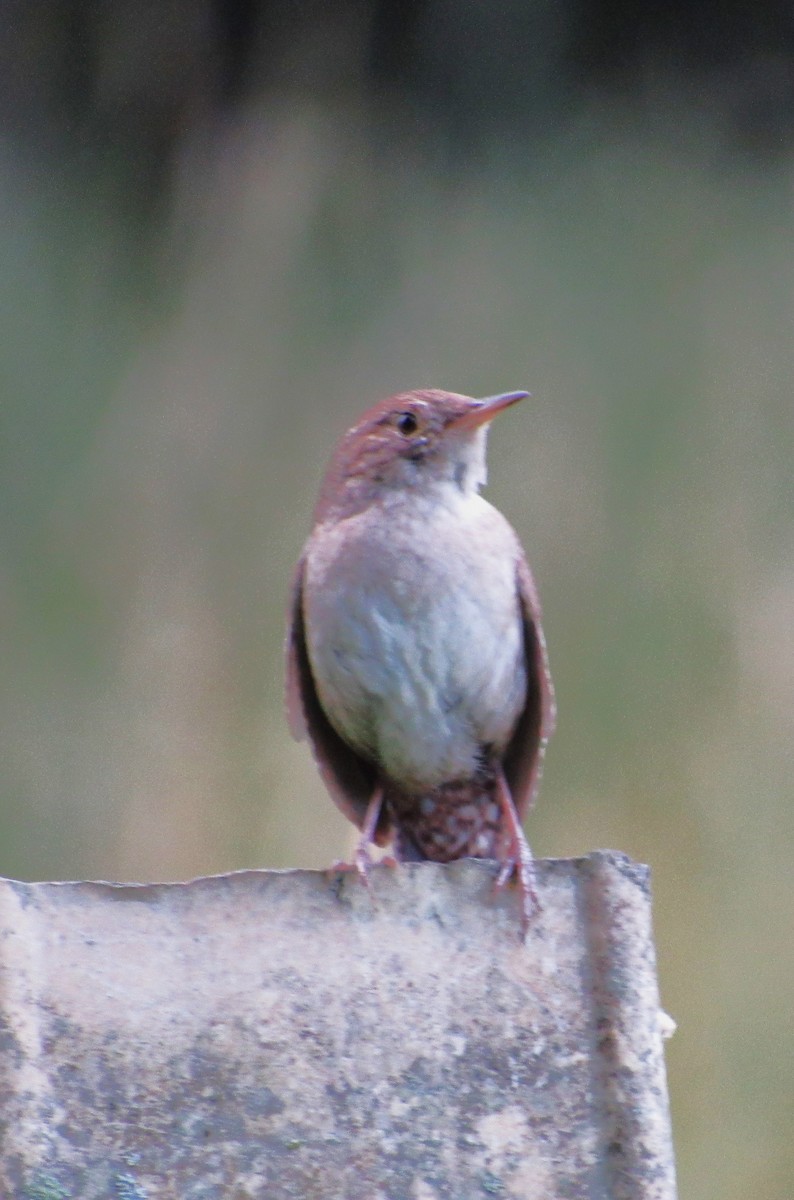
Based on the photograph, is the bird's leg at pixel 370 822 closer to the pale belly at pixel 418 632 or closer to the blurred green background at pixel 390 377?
the pale belly at pixel 418 632

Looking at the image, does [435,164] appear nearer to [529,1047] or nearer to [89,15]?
[89,15]

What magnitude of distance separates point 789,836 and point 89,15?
9.31 feet

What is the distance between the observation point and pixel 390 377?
4.37 metres

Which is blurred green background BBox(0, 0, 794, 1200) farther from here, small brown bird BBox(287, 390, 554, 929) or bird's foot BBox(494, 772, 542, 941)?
bird's foot BBox(494, 772, 542, 941)

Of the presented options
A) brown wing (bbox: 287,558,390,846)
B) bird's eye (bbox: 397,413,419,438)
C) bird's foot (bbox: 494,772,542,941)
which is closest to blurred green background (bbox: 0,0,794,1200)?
brown wing (bbox: 287,558,390,846)

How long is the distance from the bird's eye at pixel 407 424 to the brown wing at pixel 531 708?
294 millimetres

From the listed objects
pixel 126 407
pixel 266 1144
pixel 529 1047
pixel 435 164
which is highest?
pixel 435 164

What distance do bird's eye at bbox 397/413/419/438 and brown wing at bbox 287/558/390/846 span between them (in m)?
0.29

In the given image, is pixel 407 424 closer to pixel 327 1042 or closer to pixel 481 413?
pixel 481 413

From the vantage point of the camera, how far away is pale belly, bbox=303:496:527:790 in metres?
2.57

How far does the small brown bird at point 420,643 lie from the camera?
2582 mm

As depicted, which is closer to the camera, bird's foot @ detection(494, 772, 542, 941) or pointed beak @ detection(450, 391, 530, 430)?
bird's foot @ detection(494, 772, 542, 941)

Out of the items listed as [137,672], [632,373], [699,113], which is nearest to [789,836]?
→ [632,373]

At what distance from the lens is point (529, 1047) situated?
6.20 feet
